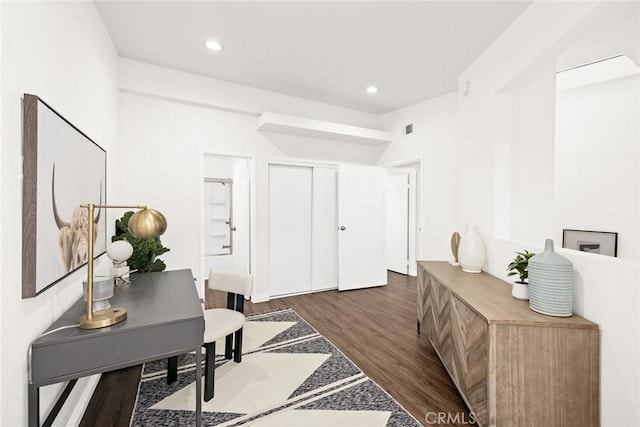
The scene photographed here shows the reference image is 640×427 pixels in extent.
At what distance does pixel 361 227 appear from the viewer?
4555 mm

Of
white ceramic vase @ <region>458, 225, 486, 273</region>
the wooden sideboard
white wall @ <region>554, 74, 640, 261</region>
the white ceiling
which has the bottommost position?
the wooden sideboard

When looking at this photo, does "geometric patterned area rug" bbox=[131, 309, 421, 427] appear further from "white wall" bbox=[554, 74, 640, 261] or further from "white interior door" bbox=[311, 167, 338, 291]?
"white wall" bbox=[554, 74, 640, 261]

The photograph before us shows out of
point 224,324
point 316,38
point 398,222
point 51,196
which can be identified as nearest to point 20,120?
point 51,196

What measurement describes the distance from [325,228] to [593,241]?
299 cm

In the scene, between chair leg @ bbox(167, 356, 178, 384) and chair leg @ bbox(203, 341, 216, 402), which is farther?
chair leg @ bbox(167, 356, 178, 384)

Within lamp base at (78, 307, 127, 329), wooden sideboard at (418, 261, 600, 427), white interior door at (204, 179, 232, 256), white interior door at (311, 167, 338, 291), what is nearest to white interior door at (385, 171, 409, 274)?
white interior door at (311, 167, 338, 291)

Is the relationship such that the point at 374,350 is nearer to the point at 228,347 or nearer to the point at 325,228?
the point at 228,347

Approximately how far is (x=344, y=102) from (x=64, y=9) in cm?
321

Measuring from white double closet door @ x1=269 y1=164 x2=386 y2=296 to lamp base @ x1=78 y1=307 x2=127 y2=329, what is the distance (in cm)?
270

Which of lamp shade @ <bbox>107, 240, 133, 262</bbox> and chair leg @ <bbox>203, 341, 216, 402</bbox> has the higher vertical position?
lamp shade @ <bbox>107, 240, 133, 262</bbox>

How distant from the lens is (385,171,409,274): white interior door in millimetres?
5379

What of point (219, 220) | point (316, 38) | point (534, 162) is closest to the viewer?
point (534, 162)

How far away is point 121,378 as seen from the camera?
2.13 metres

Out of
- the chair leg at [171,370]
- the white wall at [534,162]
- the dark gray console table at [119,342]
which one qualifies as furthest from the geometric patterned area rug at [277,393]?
the white wall at [534,162]
